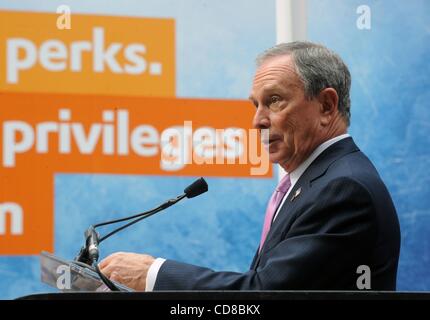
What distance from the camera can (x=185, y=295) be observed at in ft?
2.51

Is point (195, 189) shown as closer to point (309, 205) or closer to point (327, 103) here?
point (309, 205)

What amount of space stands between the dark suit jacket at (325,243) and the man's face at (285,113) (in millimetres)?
143

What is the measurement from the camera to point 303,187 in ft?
5.74

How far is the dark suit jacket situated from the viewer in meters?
1.48

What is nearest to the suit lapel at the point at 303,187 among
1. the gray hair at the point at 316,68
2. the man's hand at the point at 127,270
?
the gray hair at the point at 316,68

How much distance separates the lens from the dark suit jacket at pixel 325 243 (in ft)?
4.85

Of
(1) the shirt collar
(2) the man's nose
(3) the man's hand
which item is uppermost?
(2) the man's nose

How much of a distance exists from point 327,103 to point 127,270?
68 cm

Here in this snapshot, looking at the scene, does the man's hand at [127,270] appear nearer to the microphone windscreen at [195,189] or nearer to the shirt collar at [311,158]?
the microphone windscreen at [195,189]

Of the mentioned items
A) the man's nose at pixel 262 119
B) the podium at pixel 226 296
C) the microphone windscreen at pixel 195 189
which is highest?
the man's nose at pixel 262 119

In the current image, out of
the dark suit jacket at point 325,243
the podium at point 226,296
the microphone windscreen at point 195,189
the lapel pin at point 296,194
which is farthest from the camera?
the lapel pin at point 296,194

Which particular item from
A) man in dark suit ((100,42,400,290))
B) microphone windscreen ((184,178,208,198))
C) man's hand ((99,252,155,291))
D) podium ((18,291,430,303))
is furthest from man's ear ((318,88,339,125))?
podium ((18,291,430,303))

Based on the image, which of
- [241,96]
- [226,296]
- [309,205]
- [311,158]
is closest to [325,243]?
[309,205]

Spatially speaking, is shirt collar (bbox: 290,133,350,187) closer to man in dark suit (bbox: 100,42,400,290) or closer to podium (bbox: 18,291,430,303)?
man in dark suit (bbox: 100,42,400,290)
